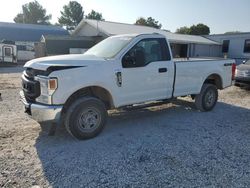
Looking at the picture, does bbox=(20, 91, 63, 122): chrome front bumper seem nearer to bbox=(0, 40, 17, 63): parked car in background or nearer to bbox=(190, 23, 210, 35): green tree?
bbox=(0, 40, 17, 63): parked car in background

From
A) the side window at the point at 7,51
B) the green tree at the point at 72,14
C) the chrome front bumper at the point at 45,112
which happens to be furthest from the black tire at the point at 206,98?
the green tree at the point at 72,14

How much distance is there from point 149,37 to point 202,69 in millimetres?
2135

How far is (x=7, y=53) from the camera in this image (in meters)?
24.3

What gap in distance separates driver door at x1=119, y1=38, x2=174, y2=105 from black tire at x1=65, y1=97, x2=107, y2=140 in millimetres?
640

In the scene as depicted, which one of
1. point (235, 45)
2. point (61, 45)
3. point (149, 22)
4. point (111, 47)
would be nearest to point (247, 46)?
point (235, 45)

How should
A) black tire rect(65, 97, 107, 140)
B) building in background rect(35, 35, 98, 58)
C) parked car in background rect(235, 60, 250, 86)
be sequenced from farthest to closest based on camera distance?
building in background rect(35, 35, 98, 58) → parked car in background rect(235, 60, 250, 86) → black tire rect(65, 97, 107, 140)

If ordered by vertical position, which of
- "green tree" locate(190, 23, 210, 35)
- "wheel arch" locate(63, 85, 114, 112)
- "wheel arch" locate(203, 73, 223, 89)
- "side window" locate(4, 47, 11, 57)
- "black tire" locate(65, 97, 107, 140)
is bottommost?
"black tire" locate(65, 97, 107, 140)

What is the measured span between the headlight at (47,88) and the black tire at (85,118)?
49 centimetres

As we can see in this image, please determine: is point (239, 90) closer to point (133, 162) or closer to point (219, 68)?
point (219, 68)

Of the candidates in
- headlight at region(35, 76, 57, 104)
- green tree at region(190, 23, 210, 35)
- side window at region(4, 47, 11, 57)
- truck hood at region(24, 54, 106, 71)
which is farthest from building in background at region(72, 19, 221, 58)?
green tree at region(190, 23, 210, 35)

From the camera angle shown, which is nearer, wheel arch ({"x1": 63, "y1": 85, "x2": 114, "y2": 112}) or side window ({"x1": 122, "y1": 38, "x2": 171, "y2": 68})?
wheel arch ({"x1": 63, "y1": 85, "x2": 114, "y2": 112})

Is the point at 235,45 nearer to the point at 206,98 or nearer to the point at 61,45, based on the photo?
the point at 61,45

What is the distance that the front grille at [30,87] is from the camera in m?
5.10

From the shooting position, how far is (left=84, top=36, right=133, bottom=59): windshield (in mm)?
6008
